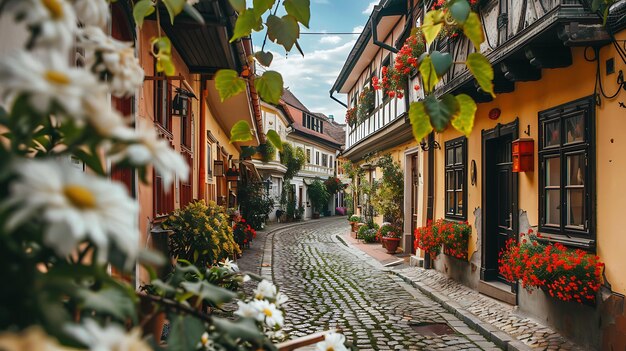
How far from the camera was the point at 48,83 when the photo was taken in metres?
0.64

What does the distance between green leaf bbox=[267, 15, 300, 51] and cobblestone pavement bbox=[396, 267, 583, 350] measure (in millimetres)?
4739

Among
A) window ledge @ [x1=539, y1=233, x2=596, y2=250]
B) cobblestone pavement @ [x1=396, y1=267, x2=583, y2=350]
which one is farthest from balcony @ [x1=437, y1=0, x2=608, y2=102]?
cobblestone pavement @ [x1=396, y1=267, x2=583, y2=350]

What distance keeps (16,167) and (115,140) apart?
13 cm

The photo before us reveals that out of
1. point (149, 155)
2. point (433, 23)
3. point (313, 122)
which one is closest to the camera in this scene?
point (149, 155)

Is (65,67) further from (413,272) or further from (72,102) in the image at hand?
(413,272)

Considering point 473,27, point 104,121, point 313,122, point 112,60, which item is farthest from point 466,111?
point 313,122

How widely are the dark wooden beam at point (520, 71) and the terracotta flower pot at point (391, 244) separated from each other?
7.41 meters

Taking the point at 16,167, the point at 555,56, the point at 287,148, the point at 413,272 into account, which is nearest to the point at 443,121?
the point at 16,167

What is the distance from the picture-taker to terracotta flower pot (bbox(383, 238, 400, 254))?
13.3m

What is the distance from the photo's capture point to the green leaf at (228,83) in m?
1.75

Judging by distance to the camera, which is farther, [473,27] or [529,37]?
[529,37]

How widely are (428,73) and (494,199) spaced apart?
284 inches

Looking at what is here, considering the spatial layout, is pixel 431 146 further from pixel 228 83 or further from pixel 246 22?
pixel 228 83

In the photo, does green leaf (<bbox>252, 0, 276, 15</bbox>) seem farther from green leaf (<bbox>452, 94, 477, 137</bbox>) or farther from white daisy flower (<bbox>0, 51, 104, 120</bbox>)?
white daisy flower (<bbox>0, 51, 104, 120</bbox>)
